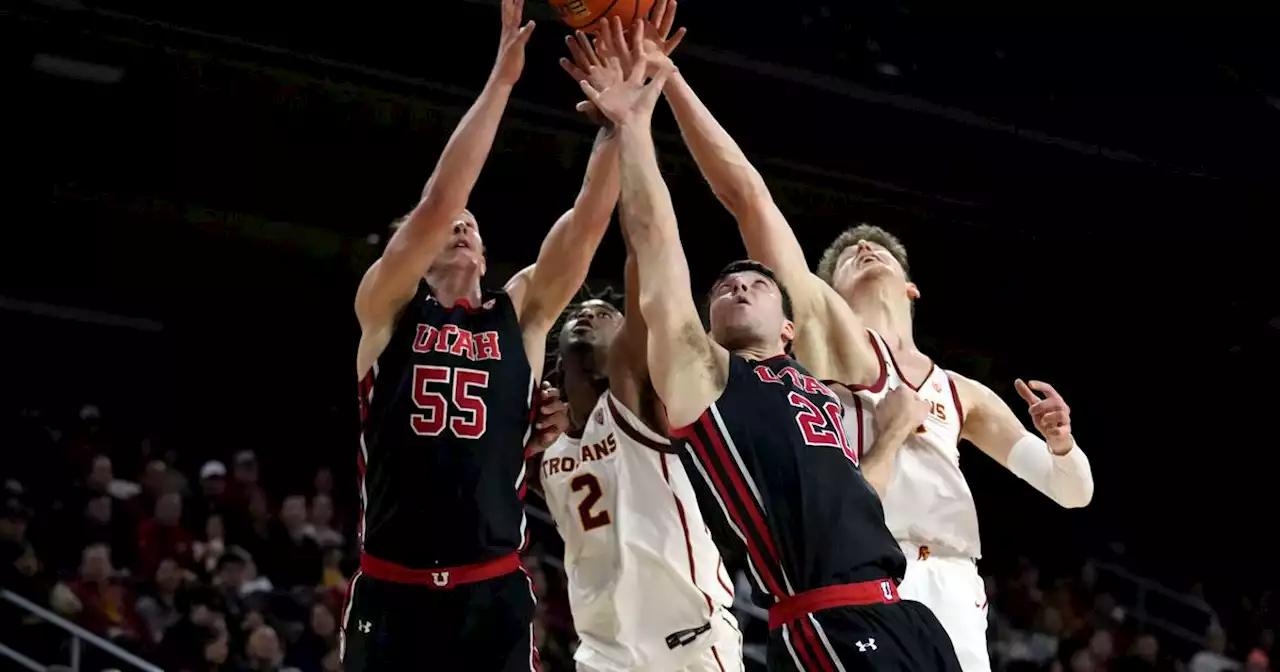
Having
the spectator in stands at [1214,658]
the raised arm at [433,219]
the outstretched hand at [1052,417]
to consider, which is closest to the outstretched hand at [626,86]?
the raised arm at [433,219]

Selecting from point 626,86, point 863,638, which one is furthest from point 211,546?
point 863,638

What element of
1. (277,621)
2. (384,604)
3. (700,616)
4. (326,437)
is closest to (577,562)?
(700,616)

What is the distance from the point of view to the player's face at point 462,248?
178 inches

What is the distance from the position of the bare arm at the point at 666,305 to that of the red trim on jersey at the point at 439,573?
725 millimetres

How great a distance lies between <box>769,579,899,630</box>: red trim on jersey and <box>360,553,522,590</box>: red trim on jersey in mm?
851

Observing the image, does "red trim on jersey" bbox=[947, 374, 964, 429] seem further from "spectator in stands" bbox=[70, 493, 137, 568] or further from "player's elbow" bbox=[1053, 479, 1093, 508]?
"spectator in stands" bbox=[70, 493, 137, 568]

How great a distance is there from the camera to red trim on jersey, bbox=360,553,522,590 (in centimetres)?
407

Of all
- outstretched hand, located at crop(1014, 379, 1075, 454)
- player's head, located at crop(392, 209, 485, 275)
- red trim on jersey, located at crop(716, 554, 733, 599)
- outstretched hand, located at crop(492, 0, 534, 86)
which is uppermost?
outstretched hand, located at crop(492, 0, 534, 86)

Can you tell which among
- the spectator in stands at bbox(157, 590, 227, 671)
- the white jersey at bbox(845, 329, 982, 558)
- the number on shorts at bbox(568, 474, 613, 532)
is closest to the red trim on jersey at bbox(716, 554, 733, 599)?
the number on shorts at bbox(568, 474, 613, 532)

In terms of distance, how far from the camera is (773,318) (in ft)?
13.7

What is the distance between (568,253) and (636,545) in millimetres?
1104

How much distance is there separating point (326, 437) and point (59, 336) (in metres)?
2.81

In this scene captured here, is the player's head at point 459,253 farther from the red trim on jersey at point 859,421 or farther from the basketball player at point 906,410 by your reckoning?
the red trim on jersey at point 859,421

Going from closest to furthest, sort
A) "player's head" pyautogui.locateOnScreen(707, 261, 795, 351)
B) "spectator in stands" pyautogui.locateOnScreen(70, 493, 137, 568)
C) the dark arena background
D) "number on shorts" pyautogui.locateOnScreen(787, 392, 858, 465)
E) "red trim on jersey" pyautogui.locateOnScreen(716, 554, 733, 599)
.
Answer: "number on shorts" pyautogui.locateOnScreen(787, 392, 858, 465), "player's head" pyautogui.locateOnScreen(707, 261, 795, 351), "red trim on jersey" pyautogui.locateOnScreen(716, 554, 733, 599), "spectator in stands" pyautogui.locateOnScreen(70, 493, 137, 568), the dark arena background
